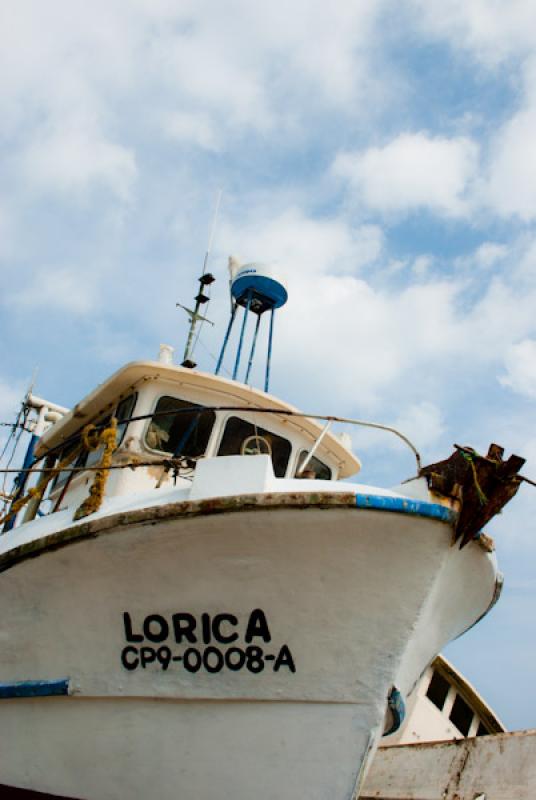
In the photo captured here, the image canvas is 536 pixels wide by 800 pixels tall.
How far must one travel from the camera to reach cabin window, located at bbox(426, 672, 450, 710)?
9055 millimetres

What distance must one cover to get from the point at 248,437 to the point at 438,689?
490 cm

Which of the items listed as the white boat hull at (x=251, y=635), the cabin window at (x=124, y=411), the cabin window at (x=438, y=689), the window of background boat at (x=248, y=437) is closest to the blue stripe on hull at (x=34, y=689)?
the white boat hull at (x=251, y=635)

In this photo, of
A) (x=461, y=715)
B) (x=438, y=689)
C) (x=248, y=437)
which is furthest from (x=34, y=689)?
(x=461, y=715)

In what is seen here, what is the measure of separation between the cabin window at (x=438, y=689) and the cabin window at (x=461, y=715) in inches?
9.5

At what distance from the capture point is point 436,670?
8977mm

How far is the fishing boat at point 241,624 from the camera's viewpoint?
4453mm

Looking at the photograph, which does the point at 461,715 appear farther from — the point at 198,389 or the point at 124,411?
the point at 124,411

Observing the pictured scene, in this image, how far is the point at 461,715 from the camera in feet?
30.4

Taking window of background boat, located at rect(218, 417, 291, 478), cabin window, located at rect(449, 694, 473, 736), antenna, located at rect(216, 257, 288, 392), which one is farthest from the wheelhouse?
cabin window, located at rect(449, 694, 473, 736)

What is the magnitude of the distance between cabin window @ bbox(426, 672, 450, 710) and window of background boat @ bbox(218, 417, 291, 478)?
413cm

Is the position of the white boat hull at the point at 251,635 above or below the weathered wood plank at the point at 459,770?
above

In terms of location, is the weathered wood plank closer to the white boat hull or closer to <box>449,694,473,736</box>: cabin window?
the white boat hull

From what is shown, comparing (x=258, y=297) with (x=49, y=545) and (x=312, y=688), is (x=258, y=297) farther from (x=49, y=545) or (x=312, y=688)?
(x=312, y=688)

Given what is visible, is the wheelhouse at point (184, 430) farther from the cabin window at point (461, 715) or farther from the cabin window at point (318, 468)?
the cabin window at point (461, 715)
